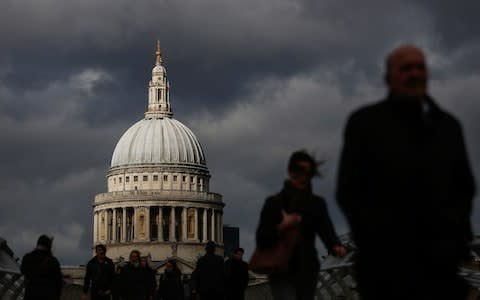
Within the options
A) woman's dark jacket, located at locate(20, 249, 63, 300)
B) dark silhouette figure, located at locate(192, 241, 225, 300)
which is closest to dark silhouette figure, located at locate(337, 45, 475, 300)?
woman's dark jacket, located at locate(20, 249, 63, 300)

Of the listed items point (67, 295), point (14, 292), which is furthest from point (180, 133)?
point (14, 292)

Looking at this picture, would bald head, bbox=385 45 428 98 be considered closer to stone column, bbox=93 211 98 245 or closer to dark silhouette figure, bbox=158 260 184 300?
dark silhouette figure, bbox=158 260 184 300

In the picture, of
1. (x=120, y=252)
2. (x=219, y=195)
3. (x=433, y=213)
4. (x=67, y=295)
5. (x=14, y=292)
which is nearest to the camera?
(x=433, y=213)

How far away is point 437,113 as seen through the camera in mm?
8844

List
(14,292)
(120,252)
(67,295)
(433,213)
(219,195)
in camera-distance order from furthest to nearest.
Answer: (219,195) < (120,252) < (67,295) < (14,292) < (433,213)

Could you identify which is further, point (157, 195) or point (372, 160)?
point (157, 195)

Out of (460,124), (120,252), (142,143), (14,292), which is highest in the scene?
(142,143)

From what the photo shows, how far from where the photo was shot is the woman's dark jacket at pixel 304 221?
497 inches

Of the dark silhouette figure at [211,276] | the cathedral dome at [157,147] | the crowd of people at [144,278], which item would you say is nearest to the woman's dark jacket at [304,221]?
the crowd of people at [144,278]

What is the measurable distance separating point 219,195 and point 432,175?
472ft

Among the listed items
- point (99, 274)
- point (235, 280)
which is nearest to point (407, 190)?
point (99, 274)

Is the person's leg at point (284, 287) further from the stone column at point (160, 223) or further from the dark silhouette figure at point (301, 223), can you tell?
the stone column at point (160, 223)

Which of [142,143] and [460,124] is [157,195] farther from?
[460,124]

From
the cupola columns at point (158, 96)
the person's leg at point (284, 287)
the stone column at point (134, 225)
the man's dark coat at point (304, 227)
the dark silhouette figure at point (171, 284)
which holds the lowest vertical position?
the person's leg at point (284, 287)
